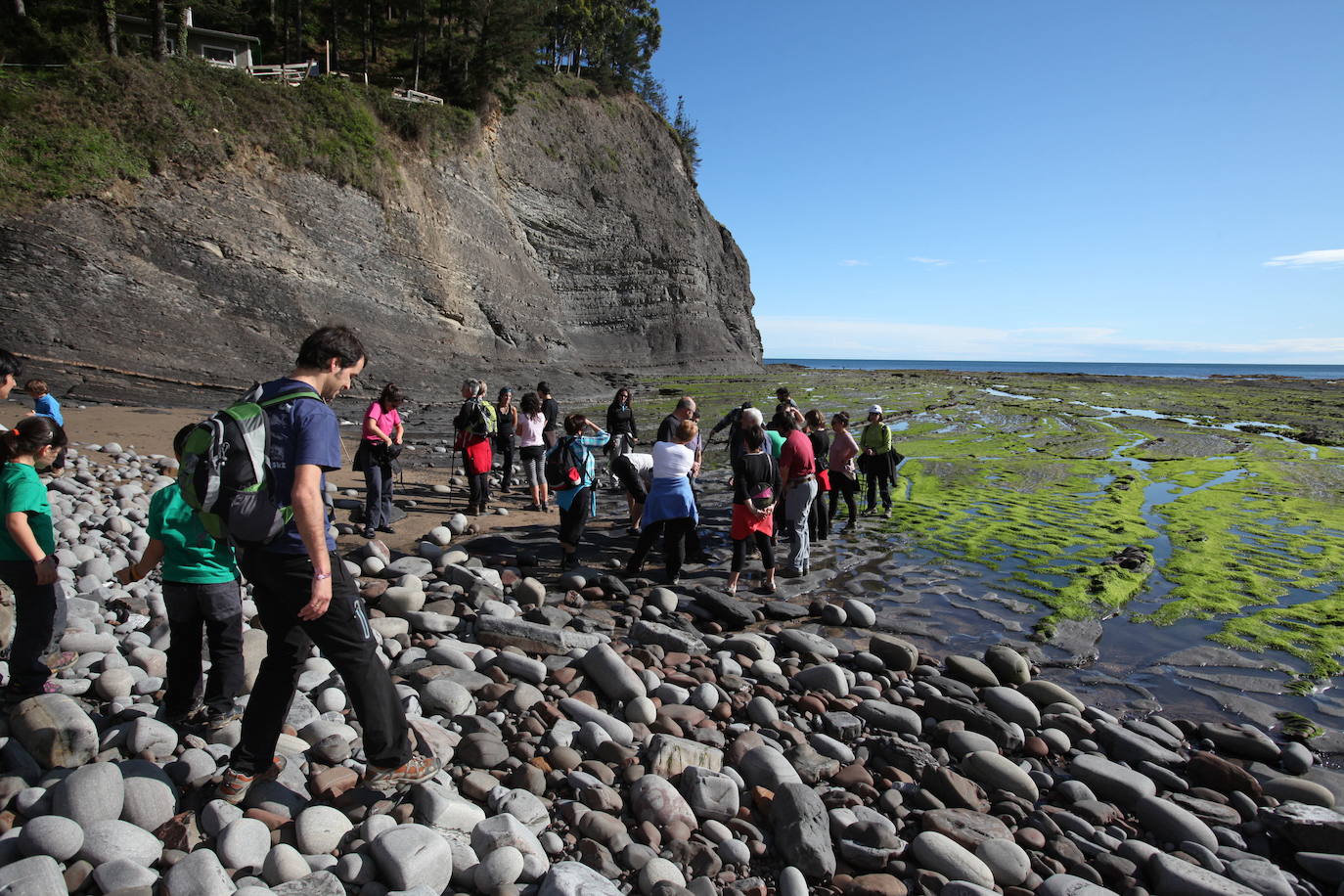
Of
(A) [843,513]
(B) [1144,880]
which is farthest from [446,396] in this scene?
(B) [1144,880]

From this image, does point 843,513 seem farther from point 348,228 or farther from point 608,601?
point 348,228

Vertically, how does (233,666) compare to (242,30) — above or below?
below

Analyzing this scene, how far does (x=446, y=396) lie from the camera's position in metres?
27.9

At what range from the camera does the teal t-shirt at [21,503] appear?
3986 millimetres

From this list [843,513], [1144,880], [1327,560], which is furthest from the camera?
[843,513]

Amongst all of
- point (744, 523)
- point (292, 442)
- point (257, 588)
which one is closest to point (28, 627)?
point (257, 588)

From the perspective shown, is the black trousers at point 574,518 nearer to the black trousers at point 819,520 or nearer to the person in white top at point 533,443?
the person in white top at point 533,443

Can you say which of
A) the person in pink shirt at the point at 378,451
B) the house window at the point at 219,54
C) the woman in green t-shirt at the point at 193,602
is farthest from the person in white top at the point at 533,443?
the house window at the point at 219,54

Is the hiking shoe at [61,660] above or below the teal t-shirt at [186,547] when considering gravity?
below

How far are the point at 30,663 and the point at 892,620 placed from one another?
7109mm

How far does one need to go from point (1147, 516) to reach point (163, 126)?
30.7 metres

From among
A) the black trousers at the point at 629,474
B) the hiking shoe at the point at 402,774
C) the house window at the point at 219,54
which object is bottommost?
the hiking shoe at the point at 402,774

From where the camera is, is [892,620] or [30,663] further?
[892,620]

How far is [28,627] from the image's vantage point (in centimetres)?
412
